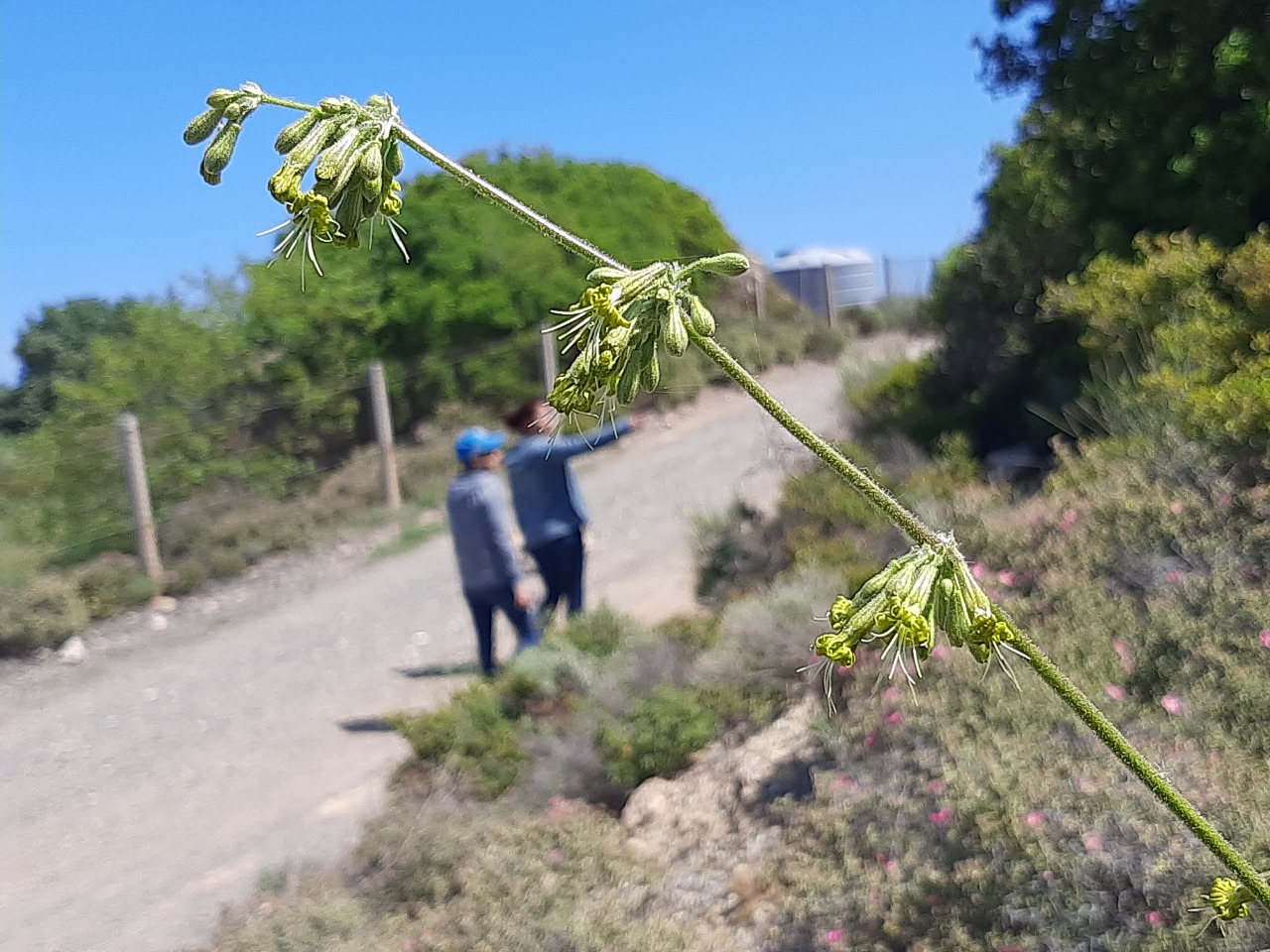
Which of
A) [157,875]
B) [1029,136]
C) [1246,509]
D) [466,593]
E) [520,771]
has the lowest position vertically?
[157,875]

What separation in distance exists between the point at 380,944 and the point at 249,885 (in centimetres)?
154

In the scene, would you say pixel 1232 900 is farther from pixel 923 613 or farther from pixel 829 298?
pixel 829 298

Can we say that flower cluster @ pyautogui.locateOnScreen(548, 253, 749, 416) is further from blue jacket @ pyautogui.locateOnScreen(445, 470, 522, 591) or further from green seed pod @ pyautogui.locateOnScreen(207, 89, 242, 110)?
blue jacket @ pyautogui.locateOnScreen(445, 470, 522, 591)

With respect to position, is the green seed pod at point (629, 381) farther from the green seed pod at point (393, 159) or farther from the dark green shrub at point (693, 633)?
the dark green shrub at point (693, 633)

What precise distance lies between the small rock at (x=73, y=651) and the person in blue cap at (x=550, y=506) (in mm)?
4491

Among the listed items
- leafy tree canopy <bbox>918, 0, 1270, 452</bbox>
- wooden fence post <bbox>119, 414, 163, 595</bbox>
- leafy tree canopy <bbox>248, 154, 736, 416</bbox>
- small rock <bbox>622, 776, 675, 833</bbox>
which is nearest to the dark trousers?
small rock <bbox>622, 776, 675, 833</bbox>

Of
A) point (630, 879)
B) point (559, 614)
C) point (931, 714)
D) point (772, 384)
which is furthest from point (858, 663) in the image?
point (772, 384)

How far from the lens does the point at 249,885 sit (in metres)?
4.69

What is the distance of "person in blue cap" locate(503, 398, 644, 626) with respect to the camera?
6.68 m

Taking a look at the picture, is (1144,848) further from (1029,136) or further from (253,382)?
(253,382)

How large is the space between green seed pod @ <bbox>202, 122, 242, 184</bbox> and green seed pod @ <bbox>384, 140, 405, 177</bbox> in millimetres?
222

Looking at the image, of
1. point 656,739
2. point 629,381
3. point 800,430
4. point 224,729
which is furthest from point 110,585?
point 800,430

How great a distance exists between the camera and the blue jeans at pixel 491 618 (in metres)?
6.57

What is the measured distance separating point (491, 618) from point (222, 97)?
5464 millimetres
